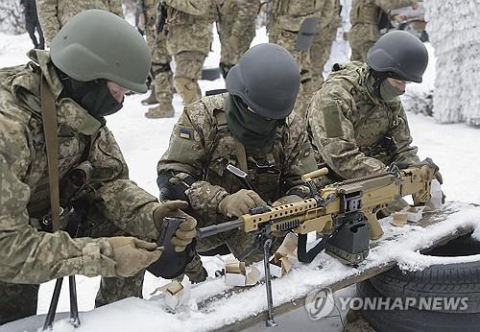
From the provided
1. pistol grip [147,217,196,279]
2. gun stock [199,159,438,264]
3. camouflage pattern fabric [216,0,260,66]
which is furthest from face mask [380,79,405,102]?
camouflage pattern fabric [216,0,260,66]

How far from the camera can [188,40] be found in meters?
5.39

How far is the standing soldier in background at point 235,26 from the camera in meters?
5.93

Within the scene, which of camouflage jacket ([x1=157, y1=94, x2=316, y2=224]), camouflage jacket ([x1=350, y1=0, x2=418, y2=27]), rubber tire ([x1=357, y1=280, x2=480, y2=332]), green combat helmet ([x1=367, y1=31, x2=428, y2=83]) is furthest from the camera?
camouflage jacket ([x1=350, y1=0, x2=418, y2=27])

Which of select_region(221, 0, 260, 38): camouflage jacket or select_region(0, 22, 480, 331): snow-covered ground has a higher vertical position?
select_region(221, 0, 260, 38): camouflage jacket

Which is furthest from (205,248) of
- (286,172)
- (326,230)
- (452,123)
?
(452,123)

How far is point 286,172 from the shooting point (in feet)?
8.75

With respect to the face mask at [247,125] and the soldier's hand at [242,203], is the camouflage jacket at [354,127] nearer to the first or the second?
the face mask at [247,125]

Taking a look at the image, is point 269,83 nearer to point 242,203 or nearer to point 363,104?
point 242,203

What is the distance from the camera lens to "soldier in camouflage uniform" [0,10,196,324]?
1.68 m

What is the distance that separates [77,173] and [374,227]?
1.27 m

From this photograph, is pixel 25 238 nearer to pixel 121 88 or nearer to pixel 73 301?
pixel 73 301

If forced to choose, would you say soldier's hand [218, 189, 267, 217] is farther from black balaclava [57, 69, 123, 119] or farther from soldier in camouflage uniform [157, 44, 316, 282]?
black balaclava [57, 69, 123, 119]

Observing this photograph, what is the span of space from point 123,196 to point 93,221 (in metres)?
0.19

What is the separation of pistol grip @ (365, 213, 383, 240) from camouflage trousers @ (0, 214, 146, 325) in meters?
0.99
